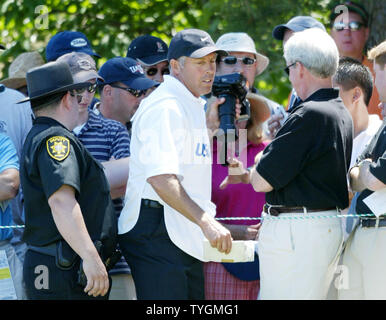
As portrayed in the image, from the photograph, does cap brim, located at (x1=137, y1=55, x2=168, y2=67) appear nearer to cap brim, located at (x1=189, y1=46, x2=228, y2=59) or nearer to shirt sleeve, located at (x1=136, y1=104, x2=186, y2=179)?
cap brim, located at (x1=189, y1=46, x2=228, y2=59)

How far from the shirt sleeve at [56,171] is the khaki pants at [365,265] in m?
1.60

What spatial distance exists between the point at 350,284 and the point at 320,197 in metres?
0.62

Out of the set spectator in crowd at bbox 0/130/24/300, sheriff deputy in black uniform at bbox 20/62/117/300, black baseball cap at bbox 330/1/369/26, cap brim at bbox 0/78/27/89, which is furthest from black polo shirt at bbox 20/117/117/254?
black baseball cap at bbox 330/1/369/26

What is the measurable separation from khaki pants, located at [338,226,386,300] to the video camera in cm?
97

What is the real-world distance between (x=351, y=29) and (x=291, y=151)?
101 inches

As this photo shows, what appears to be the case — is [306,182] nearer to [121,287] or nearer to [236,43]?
[121,287]

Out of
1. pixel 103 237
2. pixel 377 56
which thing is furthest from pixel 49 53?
pixel 377 56

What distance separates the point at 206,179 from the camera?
4.07m

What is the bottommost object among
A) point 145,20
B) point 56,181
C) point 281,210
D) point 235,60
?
point 281,210

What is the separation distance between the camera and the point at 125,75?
4.96 meters

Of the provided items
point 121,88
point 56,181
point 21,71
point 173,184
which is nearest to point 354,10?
point 121,88

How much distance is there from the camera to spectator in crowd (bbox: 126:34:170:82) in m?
5.69
